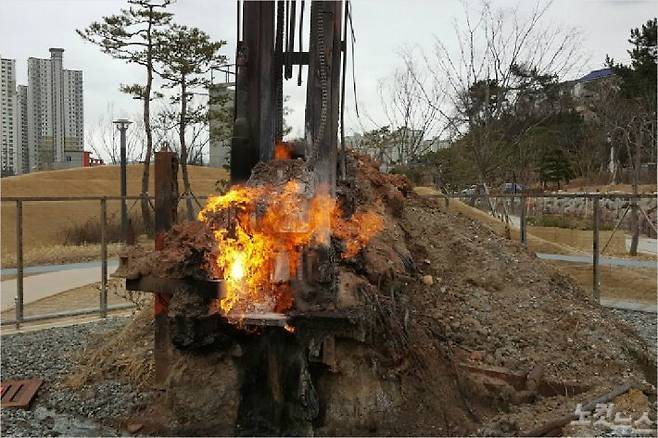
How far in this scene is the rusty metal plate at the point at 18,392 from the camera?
5.12m

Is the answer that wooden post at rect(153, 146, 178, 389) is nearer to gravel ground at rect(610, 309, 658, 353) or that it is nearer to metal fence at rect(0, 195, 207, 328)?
metal fence at rect(0, 195, 207, 328)

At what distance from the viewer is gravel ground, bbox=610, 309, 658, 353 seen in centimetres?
752

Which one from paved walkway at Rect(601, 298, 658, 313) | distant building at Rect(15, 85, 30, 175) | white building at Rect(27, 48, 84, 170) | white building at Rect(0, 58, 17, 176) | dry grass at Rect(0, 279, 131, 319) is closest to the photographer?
paved walkway at Rect(601, 298, 658, 313)

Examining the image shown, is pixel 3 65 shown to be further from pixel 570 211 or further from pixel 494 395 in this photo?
pixel 494 395

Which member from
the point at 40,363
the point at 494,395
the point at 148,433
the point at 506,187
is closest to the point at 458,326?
the point at 494,395

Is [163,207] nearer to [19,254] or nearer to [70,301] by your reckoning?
[19,254]

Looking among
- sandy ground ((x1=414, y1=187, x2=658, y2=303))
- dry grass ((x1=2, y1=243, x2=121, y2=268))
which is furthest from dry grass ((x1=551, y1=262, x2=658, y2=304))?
dry grass ((x1=2, y1=243, x2=121, y2=268))

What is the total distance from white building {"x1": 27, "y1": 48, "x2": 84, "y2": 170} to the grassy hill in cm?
261

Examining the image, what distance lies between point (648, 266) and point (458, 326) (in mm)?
7522

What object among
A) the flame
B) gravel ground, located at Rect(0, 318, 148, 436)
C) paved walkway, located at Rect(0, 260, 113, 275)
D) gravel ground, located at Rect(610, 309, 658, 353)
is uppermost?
the flame

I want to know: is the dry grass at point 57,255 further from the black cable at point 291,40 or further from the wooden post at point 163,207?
the black cable at point 291,40

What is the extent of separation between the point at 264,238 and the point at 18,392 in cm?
294

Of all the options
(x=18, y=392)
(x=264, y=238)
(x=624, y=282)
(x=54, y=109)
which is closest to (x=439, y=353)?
(x=264, y=238)

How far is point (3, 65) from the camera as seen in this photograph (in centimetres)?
2067
